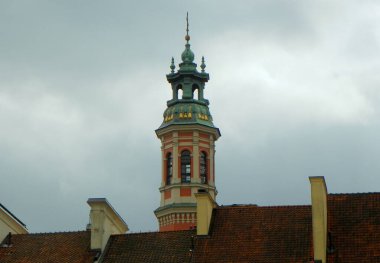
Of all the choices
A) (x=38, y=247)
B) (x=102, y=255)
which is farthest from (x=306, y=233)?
(x=38, y=247)

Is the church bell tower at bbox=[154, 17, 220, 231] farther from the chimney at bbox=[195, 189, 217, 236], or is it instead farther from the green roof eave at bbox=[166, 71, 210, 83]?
the chimney at bbox=[195, 189, 217, 236]

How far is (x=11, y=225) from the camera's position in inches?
2040

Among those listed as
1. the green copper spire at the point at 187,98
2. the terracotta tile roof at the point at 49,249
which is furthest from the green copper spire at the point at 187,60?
the terracotta tile roof at the point at 49,249

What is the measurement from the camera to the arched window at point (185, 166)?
309 ft

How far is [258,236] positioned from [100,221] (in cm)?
713

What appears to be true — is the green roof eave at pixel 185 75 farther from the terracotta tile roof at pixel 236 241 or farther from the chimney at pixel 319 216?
the chimney at pixel 319 216

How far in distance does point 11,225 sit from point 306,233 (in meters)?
14.4

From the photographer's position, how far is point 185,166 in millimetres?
94875

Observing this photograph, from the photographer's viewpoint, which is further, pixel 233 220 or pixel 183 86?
pixel 183 86

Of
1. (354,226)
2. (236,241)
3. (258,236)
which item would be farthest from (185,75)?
(354,226)

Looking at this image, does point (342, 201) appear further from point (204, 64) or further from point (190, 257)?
point (204, 64)

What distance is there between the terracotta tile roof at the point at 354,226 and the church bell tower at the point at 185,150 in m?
44.7

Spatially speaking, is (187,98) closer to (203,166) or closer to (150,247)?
(203,166)

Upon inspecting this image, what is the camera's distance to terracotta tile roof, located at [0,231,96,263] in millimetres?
48406
